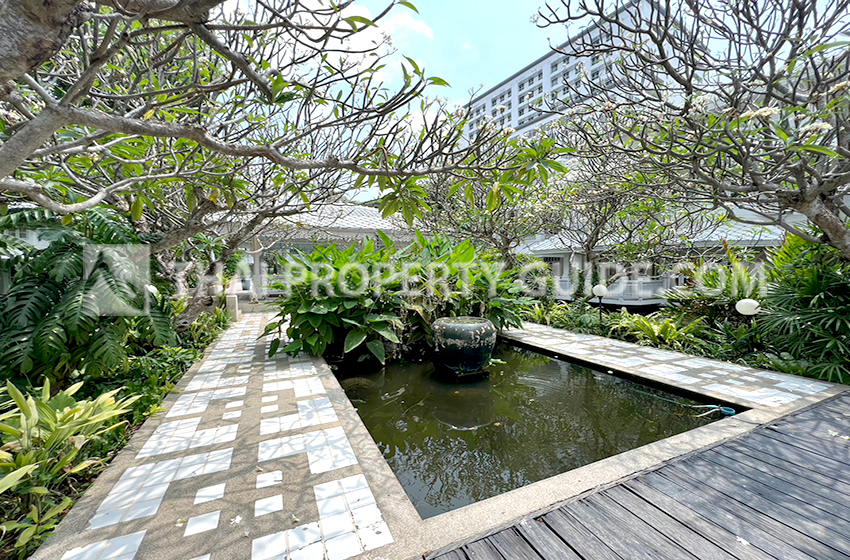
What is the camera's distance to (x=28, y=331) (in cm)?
293

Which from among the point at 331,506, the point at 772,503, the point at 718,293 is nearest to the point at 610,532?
the point at 772,503

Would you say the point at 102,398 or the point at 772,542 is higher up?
Result: the point at 102,398

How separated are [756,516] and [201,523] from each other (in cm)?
276

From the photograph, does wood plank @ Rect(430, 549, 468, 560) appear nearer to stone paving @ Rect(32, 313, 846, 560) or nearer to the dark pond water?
stone paving @ Rect(32, 313, 846, 560)

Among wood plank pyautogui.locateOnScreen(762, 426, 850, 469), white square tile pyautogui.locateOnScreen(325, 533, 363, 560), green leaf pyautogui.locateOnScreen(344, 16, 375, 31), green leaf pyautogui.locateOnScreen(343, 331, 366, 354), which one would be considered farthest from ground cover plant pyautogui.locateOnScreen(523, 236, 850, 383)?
green leaf pyautogui.locateOnScreen(344, 16, 375, 31)

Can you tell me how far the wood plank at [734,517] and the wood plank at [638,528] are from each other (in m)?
0.32

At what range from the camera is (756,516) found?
5.60ft

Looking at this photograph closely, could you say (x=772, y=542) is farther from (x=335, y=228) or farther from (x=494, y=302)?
(x=335, y=228)

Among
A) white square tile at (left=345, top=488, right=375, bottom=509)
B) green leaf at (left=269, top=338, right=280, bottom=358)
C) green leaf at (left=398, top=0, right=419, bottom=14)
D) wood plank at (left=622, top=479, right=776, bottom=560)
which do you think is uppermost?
green leaf at (left=398, top=0, right=419, bottom=14)

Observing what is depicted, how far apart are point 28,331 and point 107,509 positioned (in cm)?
228

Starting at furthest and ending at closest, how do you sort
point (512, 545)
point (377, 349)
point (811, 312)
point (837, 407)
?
point (377, 349) < point (811, 312) < point (837, 407) < point (512, 545)

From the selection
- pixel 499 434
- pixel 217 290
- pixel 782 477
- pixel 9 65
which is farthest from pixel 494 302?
pixel 217 290

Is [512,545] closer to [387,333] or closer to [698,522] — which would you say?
[698,522]

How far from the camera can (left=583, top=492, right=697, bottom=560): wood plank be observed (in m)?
1.48
